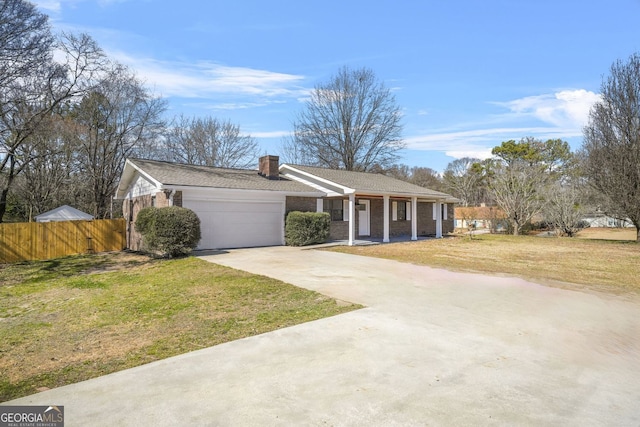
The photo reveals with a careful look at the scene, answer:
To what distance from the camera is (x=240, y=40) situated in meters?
13.4

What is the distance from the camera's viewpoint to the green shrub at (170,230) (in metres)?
12.4

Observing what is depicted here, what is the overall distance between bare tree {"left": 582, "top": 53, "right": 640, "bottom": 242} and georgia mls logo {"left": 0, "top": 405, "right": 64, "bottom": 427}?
82.1 ft

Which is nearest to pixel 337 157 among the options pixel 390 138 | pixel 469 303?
pixel 390 138

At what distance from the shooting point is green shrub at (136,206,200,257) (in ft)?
40.5

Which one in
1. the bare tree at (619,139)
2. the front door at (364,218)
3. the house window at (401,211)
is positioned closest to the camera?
the bare tree at (619,139)

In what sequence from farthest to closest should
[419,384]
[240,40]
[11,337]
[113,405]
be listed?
[240,40], [11,337], [419,384], [113,405]

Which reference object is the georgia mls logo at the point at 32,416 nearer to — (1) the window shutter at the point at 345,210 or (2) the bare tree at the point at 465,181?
(1) the window shutter at the point at 345,210

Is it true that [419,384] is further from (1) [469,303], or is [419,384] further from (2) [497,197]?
(2) [497,197]

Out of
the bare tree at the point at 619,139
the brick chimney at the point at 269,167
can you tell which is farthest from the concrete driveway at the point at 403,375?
the bare tree at the point at 619,139

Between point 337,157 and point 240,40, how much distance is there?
21.8 metres

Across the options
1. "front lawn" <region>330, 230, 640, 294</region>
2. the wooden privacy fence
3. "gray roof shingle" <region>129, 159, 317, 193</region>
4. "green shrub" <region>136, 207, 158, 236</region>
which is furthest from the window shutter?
the wooden privacy fence

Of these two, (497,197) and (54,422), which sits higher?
(497,197)

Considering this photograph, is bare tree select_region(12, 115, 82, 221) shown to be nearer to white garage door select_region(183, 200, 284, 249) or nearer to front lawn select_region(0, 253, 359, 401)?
white garage door select_region(183, 200, 284, 249)

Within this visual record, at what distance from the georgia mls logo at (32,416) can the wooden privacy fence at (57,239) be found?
539 inches
